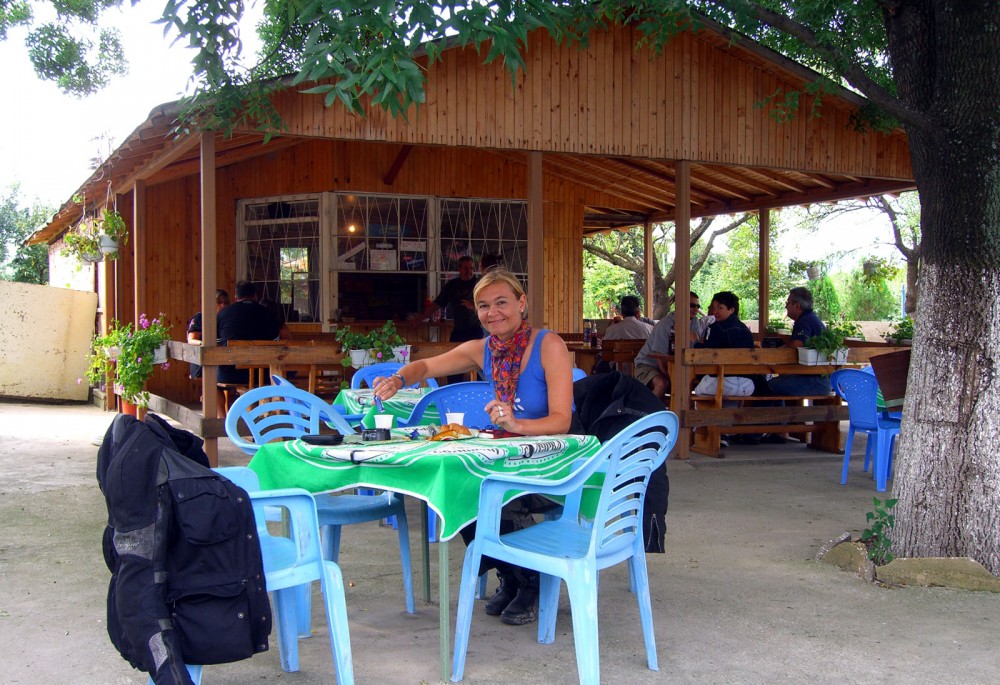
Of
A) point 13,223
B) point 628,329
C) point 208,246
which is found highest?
point 13,223

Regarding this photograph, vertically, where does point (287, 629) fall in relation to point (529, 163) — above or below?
below

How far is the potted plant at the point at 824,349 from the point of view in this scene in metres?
8.52

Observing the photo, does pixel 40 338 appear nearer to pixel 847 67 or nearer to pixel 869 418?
pixel 869 418

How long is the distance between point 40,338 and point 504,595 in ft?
37.6

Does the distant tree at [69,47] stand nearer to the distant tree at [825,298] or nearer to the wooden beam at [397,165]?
the wooden beam at [397,165]

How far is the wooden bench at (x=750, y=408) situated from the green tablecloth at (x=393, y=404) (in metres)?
3.35

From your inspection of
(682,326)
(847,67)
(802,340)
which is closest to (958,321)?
(847,67)

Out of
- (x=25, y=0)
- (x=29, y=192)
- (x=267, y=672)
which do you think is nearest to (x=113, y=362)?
(x=267, y=672)

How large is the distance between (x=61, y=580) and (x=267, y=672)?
175 cm

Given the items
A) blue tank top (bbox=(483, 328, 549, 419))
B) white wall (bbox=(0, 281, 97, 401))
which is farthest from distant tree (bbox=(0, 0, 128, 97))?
blue tank top (bbox=(483, 328, 549, 419))

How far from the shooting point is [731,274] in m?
34.1

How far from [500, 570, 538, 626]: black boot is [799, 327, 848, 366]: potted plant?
17.1 ft

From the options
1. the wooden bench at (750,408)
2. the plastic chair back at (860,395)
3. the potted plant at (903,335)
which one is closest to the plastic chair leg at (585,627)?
the plastic chair back at (860,395)

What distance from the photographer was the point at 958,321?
15.7 feet
